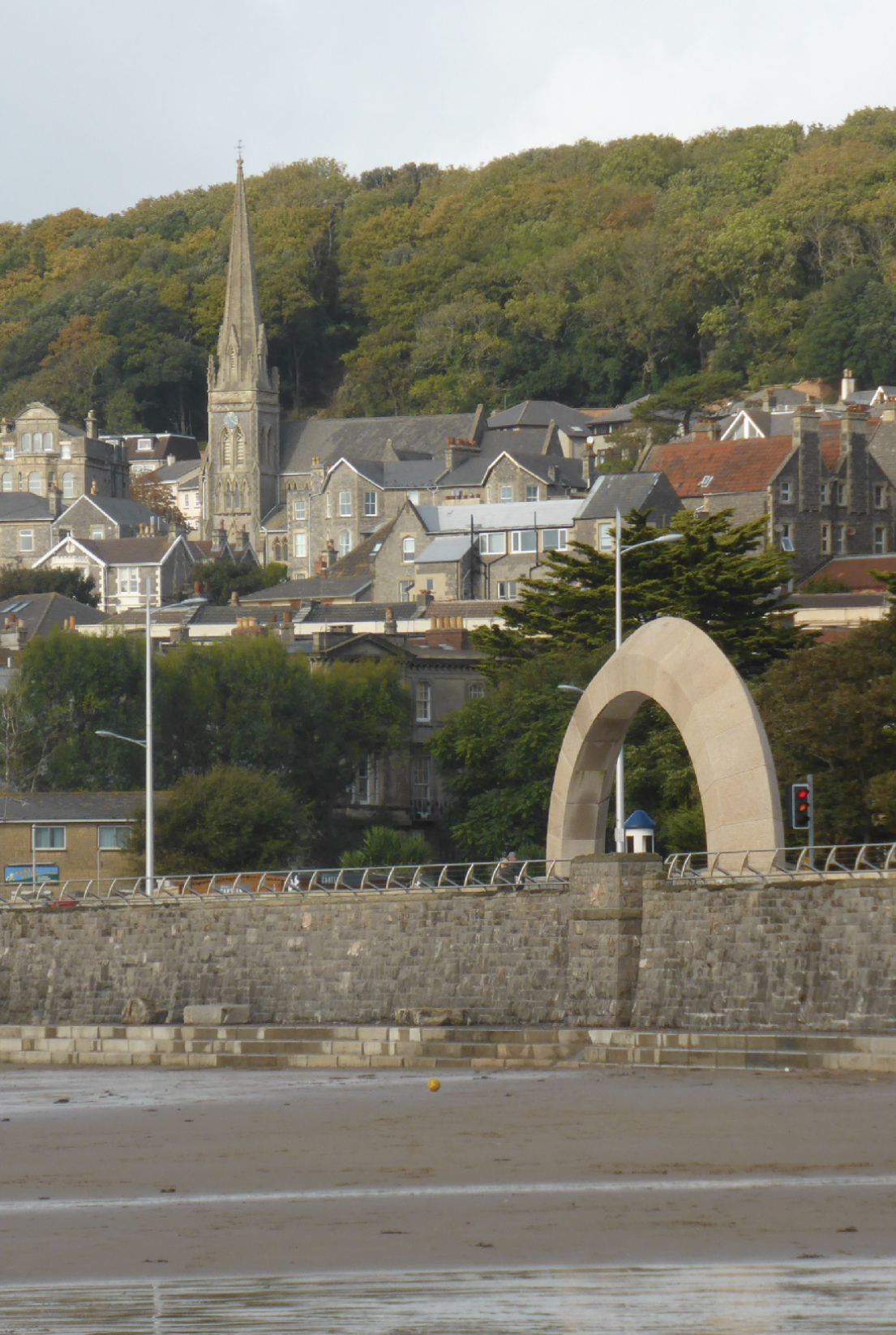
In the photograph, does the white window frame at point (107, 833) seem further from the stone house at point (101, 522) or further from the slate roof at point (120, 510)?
the slate roof at point (120, 510)

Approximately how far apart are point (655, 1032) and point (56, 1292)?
1668cm

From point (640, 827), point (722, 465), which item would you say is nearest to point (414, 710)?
point (722, 465)

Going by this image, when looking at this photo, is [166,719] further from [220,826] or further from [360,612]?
[360,612]

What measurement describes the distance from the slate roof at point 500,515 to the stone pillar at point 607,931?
79.6 metres

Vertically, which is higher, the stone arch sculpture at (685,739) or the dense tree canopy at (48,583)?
the dense tree canopy at (48,583)

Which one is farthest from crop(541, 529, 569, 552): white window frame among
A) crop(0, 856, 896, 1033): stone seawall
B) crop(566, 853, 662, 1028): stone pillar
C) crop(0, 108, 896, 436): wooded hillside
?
crop(566, 853, 662, 1028): stone pillar

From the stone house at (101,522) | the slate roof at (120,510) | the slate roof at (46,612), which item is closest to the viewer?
the slate roof at (46,612)

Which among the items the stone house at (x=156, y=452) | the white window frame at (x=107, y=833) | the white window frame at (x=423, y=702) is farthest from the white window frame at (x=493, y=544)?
the stone house at (x=156, y=452)

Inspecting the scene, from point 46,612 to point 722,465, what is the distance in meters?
34.3

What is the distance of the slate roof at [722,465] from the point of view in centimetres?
9738

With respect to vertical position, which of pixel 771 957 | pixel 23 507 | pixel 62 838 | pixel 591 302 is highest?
pixel 591 302

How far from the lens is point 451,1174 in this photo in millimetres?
18031

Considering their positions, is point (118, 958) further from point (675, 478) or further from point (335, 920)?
point (675, 478)

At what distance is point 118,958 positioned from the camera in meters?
41.9
